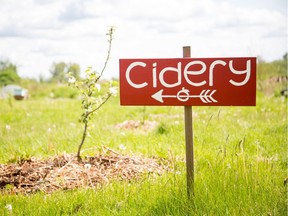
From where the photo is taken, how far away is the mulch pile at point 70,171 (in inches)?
166

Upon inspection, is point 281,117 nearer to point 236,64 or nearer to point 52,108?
point 236,64

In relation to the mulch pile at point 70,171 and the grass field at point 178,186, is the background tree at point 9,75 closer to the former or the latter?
the grass field at point 178,186

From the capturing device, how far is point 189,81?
3.44 meters

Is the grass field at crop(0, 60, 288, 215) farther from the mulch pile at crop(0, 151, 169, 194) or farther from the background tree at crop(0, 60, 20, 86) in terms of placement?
the background tree at crop(0, 60, 20, 86)

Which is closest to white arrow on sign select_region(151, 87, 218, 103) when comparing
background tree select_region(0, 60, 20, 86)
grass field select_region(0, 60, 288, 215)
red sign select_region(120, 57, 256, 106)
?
red sign select_region(120, 57, 256, 106)

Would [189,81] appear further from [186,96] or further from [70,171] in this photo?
[70,171]

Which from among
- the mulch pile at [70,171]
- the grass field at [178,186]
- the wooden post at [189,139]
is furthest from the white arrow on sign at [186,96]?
the mulch pile at [70,171]

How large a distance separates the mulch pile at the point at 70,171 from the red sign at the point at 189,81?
1020 millimetres

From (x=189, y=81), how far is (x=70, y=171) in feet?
6.33

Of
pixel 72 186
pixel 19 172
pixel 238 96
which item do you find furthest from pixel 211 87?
pixel 19 172

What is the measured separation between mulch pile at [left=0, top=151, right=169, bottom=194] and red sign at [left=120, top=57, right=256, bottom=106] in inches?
40.2

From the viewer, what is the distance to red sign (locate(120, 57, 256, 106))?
11.1ft

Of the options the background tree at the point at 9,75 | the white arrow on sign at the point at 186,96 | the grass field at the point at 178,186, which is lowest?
the grass field at the point at 178,186

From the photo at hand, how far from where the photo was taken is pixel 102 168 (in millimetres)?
4645
